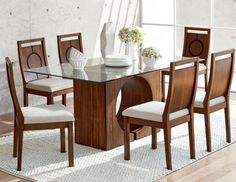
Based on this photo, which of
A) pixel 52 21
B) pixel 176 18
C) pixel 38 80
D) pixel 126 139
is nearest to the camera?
pixel 126 139

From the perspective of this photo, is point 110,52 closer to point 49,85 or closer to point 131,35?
point 131,35

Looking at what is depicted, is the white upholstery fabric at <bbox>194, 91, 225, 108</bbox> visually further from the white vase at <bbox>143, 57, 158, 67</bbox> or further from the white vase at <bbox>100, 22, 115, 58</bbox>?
the white vase at <bbox>100, 22, 115, 58</bbox>

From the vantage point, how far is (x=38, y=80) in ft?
20.8

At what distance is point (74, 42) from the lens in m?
6.77

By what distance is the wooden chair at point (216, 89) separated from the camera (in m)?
5.29

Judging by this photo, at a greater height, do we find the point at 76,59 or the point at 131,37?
the point at 131,37

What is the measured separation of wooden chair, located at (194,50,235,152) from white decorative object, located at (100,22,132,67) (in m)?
0.77

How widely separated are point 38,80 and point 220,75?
79.6 inches

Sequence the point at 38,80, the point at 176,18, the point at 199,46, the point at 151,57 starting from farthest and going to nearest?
the point at 176,18, the point at 199,46, the point at 38,80, the point at 151,57

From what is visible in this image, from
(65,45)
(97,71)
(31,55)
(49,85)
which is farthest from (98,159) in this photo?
(65,45)

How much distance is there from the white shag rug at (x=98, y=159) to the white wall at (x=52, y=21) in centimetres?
119

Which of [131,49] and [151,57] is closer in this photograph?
[151,57]

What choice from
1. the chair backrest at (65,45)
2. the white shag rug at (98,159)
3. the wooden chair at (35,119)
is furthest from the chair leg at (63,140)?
the chair backrest at (65,45)

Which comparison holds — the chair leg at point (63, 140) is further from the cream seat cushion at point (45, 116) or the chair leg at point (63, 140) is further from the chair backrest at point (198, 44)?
the chair backrest at point (198, 44)
